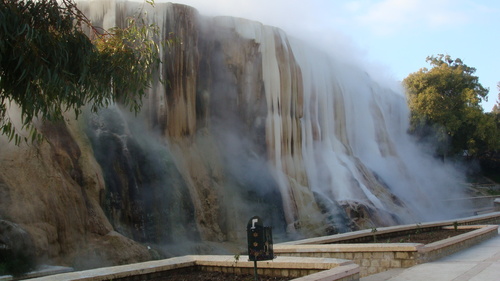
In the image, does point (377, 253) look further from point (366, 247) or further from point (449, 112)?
point (449, 112)

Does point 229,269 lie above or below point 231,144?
below

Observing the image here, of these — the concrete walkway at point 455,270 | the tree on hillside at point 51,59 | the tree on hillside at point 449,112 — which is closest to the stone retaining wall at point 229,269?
the concrete walkway at point 455,270

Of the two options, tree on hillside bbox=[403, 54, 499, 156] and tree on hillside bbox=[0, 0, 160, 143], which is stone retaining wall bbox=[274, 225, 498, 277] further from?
tree on hillside bbox=[403, 54, 499, 156]

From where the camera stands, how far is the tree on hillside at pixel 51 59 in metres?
5.64

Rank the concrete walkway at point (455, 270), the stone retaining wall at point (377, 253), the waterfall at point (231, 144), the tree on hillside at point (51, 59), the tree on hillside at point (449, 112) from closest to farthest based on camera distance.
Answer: the tree on hillside at point (51, 59)
the concrete walkway at point (455, 270)
the stone retaining wall at point (377, 253)
the waterfall at point (231, 144)
the tree on hillside at point (449, 112)

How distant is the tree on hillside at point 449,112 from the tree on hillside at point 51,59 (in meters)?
40.1

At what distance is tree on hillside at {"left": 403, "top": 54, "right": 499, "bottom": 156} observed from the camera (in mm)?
43875

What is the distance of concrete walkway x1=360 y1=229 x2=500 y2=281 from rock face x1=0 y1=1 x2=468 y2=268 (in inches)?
201

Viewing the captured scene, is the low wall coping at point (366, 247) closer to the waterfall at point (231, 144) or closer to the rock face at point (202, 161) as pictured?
the rock face at point (202, 161)

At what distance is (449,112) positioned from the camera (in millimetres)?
44312

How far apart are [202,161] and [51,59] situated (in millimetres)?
14783

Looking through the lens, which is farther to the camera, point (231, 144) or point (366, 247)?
point (231, 144)

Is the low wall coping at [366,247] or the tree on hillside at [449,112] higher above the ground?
the tree on hillside at [449,112]

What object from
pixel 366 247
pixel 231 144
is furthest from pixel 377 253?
pixel 231 144
